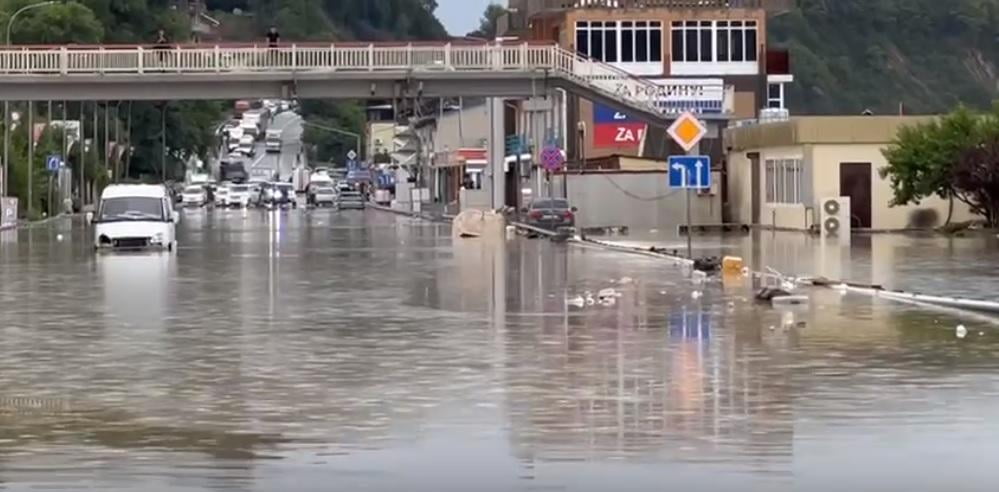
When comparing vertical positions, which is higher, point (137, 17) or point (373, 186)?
point (137, 17)

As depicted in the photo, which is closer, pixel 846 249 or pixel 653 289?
pixel 653 289

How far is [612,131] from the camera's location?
Answer: 99.8 metres

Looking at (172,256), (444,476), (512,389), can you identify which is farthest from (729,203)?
(444,476)

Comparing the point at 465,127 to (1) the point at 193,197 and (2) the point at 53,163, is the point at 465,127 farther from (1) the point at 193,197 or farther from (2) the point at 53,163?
(2) the point at 53,163

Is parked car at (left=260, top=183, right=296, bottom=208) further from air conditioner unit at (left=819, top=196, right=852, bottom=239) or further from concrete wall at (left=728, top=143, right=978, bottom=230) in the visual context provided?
air conditioner unit at (left=819, top=196, right=852, bottom=239)

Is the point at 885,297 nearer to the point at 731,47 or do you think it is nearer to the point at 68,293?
the point at 68,293

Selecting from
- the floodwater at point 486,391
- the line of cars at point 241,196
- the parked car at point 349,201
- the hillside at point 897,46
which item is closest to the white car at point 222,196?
the line of cars at point 241,196

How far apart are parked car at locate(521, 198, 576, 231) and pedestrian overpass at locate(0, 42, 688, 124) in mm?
3837

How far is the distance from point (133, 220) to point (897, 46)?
145429mm

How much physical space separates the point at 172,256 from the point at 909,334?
26942mm

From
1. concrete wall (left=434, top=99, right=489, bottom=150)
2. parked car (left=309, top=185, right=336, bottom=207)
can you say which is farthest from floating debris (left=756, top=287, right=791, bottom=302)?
parked car (left=309, top=185, right=336, bottom=207)

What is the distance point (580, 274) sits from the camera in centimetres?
3725

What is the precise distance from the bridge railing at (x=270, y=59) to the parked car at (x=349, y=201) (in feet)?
185

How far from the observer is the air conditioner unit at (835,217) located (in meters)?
57.9
